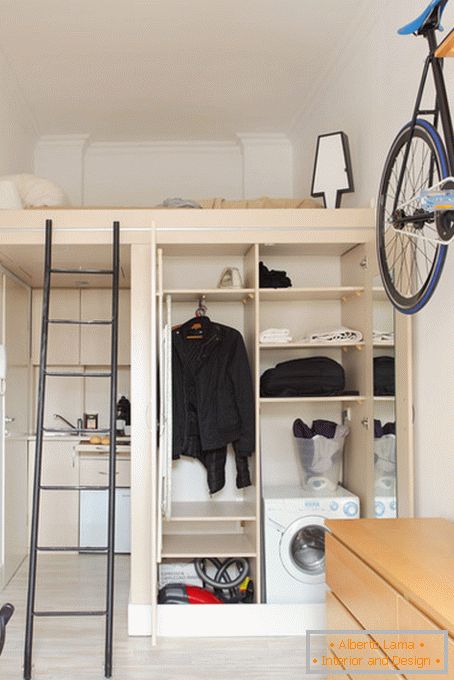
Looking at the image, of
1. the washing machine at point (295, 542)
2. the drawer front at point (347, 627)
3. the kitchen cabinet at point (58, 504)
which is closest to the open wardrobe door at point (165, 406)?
the washing machine at point (295, 542)

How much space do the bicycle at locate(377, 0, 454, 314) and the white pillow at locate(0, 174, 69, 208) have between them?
6.94 ft

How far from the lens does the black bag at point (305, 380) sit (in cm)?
446

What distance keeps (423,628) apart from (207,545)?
258 centimetres

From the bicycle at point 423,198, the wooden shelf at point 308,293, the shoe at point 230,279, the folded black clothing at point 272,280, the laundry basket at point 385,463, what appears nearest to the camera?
the bicycle at point 423,198

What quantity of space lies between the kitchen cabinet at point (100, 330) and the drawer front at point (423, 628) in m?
4.51

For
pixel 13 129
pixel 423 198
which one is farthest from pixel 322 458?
pixel 13 129

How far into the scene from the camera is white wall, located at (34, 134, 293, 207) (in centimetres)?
680

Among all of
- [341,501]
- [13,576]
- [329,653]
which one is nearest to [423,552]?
[329,653]

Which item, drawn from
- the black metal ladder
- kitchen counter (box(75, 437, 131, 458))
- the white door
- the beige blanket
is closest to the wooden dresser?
the black metal ladder

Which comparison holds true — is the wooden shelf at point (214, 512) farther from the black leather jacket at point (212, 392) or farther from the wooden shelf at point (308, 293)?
the wooden shelf at point (308, 293)

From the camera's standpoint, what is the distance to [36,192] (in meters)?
4.61

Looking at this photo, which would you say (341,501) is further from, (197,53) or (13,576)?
(197,53)

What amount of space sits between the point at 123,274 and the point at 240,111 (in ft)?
5.89

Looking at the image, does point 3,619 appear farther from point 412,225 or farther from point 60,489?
point 60,489
